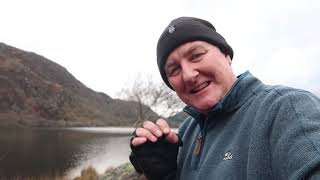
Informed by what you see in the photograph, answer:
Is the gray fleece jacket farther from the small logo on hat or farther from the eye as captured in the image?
the small logo on hat

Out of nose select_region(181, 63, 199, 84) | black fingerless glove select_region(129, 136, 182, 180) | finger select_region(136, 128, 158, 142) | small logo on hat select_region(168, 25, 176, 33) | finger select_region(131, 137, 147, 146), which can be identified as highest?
small logo on hat select_region(168, 25, 176, 33)

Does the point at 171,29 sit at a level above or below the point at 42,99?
above

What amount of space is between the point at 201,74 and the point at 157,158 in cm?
54

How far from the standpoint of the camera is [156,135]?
6.75ft

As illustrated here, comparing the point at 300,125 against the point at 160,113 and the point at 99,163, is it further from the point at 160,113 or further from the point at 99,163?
the point at 160,113

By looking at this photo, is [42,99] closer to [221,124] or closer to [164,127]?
[164,127]

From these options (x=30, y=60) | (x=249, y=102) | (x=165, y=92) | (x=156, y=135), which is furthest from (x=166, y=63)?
(x=30, y=60)

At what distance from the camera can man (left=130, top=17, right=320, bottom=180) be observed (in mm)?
1270

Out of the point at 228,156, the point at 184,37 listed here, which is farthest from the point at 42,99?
the point at 228,156

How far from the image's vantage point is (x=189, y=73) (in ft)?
6.49

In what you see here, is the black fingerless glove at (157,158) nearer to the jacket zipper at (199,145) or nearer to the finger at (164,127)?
the finger at (164,127)

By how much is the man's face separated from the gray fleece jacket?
0.10 m

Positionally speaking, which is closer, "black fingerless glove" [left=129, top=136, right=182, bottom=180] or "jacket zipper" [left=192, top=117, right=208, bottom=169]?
"jacket zipper" [left=192, top=117, right=208, bottom=169]

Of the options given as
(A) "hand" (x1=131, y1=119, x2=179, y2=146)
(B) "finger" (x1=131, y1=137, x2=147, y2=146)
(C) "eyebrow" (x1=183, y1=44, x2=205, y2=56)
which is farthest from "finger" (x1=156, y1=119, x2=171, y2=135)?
(C) "eyebrow" (x1=183, y1=44, x2=205, y2=56)
